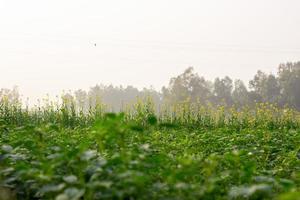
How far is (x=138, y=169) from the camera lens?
2.88m

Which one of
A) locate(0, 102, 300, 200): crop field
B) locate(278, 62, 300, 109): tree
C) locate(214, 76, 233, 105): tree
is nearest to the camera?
locate(0, 102, 300, 200): crop field

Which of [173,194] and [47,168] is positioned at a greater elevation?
[47,168]

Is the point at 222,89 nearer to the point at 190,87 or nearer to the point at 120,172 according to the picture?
the point at 190,87

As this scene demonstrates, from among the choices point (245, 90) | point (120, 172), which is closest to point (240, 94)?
point (245, 90)

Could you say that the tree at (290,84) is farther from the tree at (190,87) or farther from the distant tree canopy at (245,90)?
the tree at (190,87)

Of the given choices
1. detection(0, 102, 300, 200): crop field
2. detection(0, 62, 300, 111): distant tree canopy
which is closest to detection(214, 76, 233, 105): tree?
detection(0, 62, 300, 111): distant tree canopy

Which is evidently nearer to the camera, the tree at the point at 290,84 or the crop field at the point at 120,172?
the crop field at the point at 120,172

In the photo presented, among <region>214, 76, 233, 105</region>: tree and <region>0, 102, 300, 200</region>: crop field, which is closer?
<region>0, 102, 300, 200</region>: crop field

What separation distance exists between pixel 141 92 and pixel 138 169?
6878 centimetres

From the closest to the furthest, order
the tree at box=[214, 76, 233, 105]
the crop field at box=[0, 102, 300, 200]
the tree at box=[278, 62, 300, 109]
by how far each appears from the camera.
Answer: the crop field at box=[0, 102, 300, 200]
the tree at box=[278, 62, 300, 109]
the tree at box=[214, 76, 233, 105]

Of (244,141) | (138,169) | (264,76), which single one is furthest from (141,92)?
(138,169)

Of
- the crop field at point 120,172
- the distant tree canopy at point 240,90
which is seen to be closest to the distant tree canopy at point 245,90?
the distant tree canopy at point 240,90

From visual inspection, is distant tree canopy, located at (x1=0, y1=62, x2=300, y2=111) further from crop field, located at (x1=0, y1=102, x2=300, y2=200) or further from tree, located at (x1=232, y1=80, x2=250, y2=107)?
crop field, located at (x1=0, y1=102, x2=300, y2=200)

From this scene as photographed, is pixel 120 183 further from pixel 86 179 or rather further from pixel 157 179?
pixel 157 179
